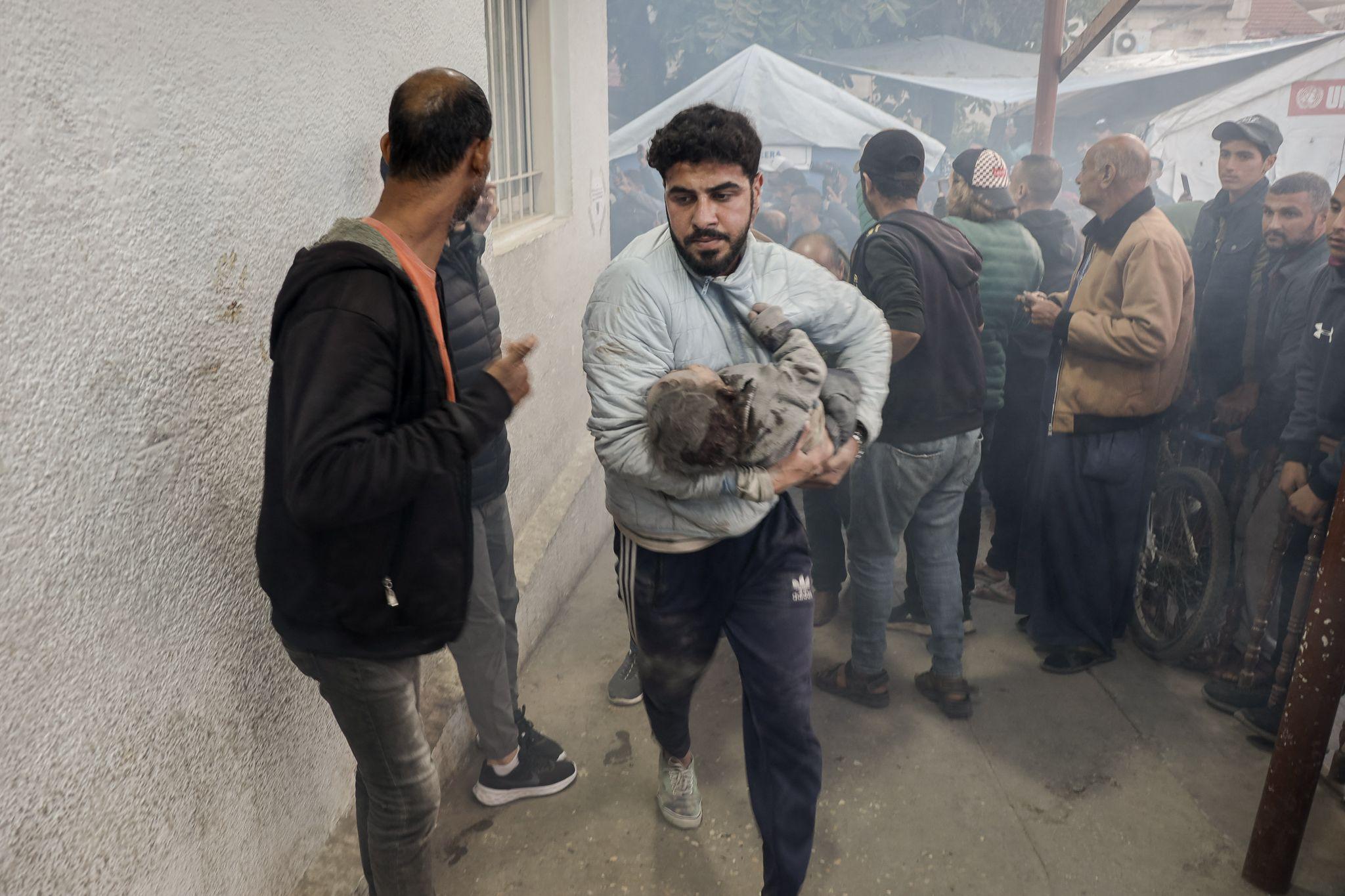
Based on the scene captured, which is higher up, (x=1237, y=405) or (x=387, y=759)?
(x=1237, y=405)

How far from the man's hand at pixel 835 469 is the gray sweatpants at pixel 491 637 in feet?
3.35

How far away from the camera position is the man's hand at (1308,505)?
320 centimetres

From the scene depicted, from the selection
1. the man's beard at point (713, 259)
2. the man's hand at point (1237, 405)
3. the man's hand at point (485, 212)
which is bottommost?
the man's hand at point (1237, 405)

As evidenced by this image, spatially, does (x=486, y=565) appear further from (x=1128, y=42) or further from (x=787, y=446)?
(x=1128, y=42)

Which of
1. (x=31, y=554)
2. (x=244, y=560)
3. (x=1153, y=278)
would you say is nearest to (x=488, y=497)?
(x=244, y=560)

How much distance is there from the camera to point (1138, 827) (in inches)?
119

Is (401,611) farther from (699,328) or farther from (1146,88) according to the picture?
(1146,88)

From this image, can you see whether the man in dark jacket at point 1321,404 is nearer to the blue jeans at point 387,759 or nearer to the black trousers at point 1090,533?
the black trousers at point 1090,533

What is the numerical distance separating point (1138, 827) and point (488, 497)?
238cm

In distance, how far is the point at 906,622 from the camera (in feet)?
14.6

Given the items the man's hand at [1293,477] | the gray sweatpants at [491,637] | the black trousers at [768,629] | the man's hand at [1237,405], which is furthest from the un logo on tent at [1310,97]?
the gray sweatpants at [491,637]

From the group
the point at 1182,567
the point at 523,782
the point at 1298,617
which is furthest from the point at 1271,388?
the point at 523,782

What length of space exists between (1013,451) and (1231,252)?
4.36 feet

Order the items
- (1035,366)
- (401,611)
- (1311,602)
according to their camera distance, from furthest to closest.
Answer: (1035,366) → (1311,602) → (401,611)
